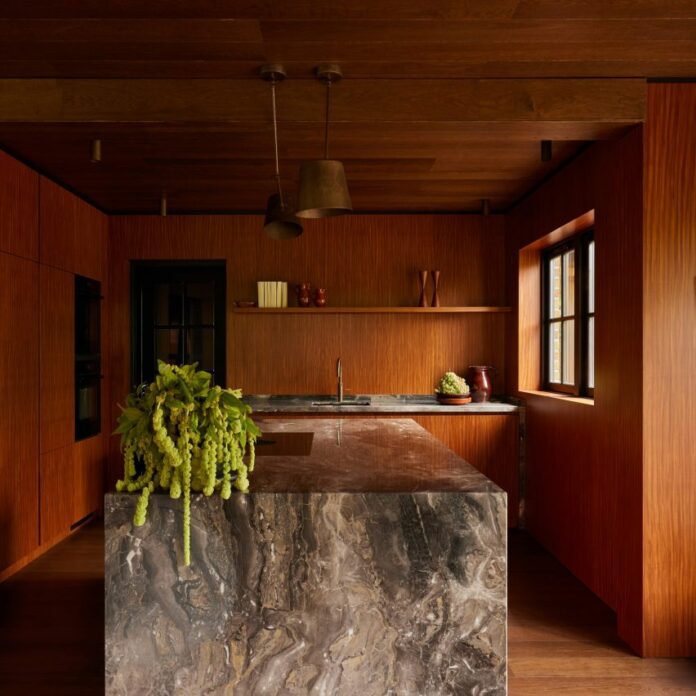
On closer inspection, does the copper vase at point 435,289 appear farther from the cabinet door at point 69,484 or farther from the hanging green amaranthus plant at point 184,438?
the hanging green amaranthus plant at point 184,438

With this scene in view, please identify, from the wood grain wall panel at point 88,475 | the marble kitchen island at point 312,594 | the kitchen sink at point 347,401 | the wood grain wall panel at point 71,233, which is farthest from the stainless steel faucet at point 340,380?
the marble kitchen island at point 312,594

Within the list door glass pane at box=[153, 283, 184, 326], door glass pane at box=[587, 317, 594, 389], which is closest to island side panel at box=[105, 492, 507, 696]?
door glass pane at box=[587, 317, 594, 389]

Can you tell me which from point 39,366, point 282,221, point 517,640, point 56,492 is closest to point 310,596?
point 517,640

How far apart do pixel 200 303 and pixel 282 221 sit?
258cm

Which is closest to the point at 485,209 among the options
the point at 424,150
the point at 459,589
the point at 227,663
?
the point at 424,150

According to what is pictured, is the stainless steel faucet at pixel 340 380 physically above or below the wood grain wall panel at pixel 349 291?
below

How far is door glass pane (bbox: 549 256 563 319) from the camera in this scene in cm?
449

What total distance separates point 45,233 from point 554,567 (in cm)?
370

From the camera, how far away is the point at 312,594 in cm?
184

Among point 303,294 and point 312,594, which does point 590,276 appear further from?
point 312,594

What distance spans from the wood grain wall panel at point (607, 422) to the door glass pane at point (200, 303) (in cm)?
263

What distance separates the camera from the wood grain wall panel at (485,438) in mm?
4621

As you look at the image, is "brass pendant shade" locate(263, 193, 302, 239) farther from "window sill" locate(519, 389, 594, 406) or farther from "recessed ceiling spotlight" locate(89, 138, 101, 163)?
"window sill" locate(519, 389, 594, 406)

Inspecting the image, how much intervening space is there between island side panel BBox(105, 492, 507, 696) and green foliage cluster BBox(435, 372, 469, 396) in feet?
9.69
